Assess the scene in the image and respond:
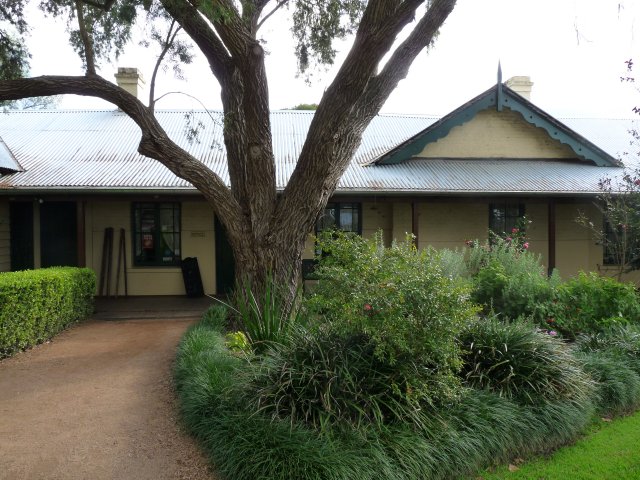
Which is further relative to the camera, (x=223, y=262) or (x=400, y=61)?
(x=223, y=262)

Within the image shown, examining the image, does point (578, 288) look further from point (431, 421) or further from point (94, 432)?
point (94, 432)

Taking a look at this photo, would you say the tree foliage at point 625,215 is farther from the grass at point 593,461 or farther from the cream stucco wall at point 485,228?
the grass at point 593,461

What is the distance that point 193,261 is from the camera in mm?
12422

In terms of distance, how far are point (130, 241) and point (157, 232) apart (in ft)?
2.19

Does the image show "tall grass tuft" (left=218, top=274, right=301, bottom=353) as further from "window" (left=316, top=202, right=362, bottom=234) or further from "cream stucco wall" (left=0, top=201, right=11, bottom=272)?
"cream stucco wall" (left=0, top=201, right=11, bottom=272)

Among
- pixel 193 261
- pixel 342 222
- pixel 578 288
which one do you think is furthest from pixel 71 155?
pixel 578 288

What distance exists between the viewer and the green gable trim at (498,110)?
40.8 feet

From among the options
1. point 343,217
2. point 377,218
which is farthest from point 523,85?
point 343,217

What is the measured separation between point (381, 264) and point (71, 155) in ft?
33.7

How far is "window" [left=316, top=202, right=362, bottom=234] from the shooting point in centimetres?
1289

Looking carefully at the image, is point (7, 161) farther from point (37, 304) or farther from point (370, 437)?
point (370, 437)

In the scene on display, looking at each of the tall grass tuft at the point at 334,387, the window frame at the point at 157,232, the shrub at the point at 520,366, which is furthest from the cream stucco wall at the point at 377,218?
the tall grass tuft at the point at 334,387

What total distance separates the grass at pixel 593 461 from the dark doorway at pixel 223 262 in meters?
9.26

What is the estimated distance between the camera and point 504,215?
13.3m
